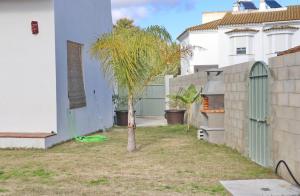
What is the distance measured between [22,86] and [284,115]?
7640 mm

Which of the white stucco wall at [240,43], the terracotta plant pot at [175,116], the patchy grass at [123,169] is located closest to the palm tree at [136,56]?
the patchy grass at [123,169]

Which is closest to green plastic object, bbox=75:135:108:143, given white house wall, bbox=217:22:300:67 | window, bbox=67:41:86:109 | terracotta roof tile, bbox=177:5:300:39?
window, bbox=67:41:86:109

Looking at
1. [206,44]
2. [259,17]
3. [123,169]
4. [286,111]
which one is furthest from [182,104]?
[206,44]

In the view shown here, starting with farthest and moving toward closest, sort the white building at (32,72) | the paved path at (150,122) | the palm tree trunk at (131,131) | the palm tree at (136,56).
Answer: the paved path at (150,122) → the white building at (32,72) → the palm tree trunk at (131,131) → the palm tree at (136,56)

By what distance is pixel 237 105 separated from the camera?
34.4 feet

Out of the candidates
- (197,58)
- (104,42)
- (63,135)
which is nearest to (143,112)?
(63,135)

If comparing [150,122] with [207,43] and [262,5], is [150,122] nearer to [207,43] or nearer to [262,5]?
[207,43]

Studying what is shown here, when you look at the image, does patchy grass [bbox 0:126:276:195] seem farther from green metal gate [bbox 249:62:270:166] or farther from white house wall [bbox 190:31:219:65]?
white house wall [bbox 190:31:219:65]

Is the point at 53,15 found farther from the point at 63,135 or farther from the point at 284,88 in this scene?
the point at 284,88

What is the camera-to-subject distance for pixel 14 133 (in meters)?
12.1

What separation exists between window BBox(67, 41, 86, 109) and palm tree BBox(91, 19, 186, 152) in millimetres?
2631

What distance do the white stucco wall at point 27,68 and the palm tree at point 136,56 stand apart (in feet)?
6.19

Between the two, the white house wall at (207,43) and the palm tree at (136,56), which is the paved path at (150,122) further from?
the white house wall at (207,43)

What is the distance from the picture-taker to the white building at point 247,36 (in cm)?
4056
